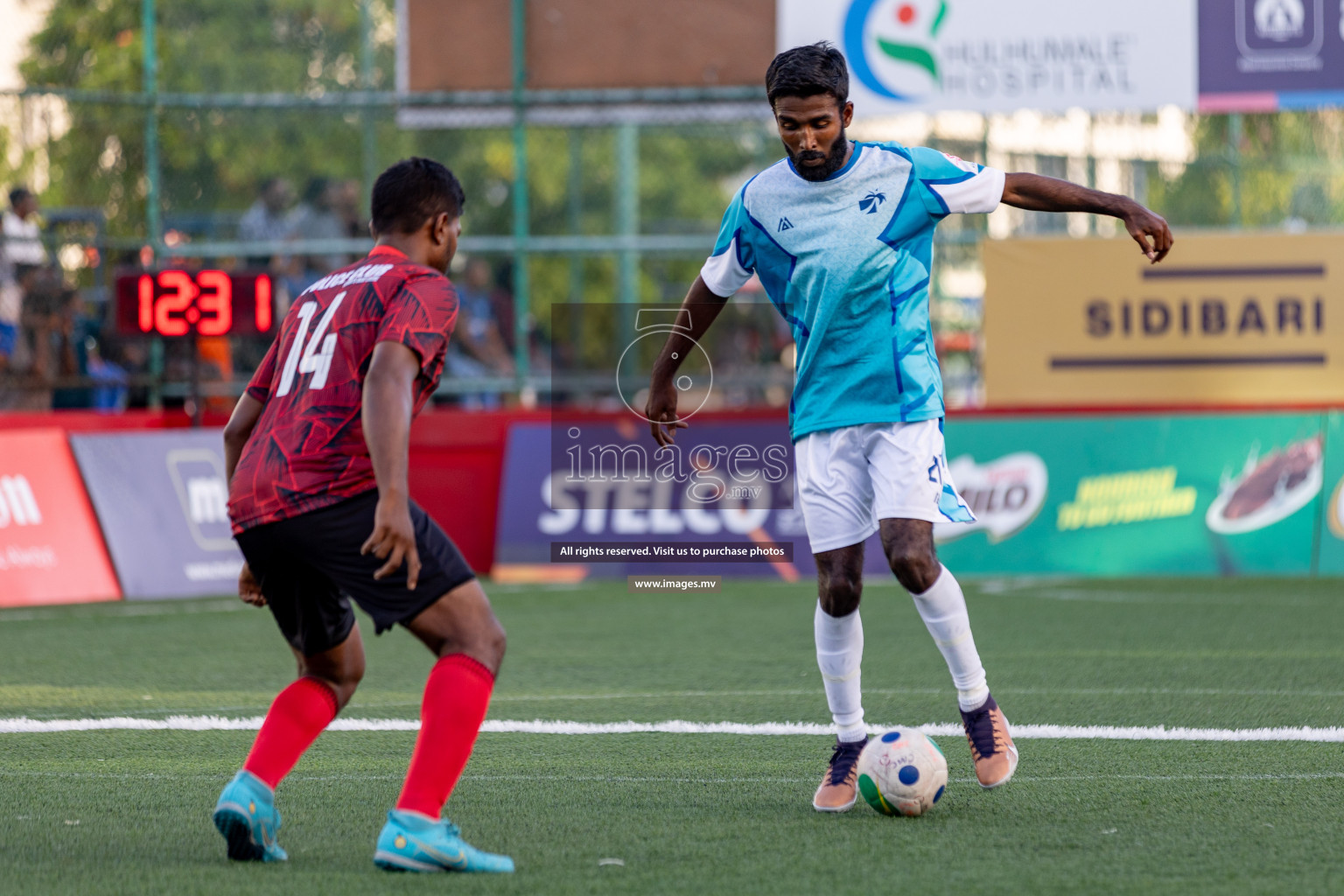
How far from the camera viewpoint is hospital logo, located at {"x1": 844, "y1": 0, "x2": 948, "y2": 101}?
14.2 meters

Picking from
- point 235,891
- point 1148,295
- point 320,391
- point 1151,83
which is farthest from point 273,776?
point 1151,83

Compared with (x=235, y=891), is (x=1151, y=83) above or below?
above

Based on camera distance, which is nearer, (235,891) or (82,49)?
(235,891)

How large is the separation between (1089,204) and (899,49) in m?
9.59

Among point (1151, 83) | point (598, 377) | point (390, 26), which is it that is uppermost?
point (390, 26)

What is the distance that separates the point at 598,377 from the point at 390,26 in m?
7.90

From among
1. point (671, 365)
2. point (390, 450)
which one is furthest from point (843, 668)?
point (390, 450)

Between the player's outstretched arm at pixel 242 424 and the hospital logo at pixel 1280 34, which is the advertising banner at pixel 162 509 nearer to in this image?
the player's outstretched arm at pixel 242 424

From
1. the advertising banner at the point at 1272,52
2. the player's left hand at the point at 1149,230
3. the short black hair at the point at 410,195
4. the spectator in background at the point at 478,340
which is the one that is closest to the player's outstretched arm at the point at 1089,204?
the player's left hand at the point at 1149,230

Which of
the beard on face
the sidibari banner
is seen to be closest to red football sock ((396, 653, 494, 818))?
the beard on face

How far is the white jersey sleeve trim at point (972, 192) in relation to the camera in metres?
5.21

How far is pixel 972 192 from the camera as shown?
17.1 feet

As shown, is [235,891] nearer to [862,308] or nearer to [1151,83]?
[862,308]

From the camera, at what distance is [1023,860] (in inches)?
171
